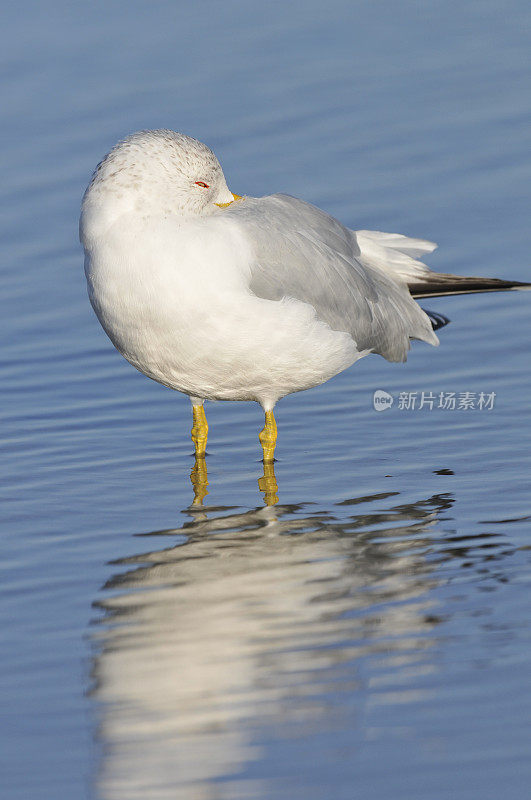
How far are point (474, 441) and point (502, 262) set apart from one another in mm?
2947

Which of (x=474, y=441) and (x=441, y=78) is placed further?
(x=441, y=78)

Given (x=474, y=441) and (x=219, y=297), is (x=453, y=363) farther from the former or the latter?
(x=219, y=297)

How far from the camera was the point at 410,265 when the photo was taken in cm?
985

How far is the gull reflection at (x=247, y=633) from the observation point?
5.35 m

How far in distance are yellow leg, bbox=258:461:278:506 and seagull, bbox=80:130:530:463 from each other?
10cm

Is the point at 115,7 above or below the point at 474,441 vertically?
above

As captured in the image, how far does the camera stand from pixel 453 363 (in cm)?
1040

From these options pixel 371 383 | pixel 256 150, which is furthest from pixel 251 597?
pixel 256 150

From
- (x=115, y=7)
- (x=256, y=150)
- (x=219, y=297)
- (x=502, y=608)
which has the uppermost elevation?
(x=115, y=7)

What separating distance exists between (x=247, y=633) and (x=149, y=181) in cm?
251

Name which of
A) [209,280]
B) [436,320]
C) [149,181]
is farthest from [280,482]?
[436,320]

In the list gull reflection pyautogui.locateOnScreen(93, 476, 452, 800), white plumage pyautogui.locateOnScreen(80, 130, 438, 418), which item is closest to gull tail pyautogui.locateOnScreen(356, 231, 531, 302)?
white plumage pyautogui.locateOnScreen(80, 130, 438, 418)
